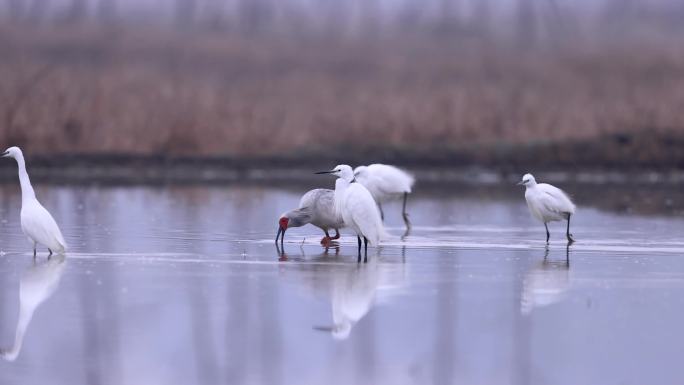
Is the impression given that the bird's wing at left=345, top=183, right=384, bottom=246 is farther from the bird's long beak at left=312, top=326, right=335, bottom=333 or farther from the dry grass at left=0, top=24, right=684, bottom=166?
the dry grass at left=0, top=24, right=684, bottom=166

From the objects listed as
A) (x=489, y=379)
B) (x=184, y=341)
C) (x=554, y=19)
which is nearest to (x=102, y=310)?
(x=184, y=341)

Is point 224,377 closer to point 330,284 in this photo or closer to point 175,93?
point 330,284

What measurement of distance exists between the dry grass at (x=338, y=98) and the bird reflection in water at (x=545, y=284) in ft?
47.2

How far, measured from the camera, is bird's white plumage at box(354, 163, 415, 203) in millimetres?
16766

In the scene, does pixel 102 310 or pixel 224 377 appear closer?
pixel 224 377

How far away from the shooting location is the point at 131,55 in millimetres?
32844

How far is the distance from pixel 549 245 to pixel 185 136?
13.8 m

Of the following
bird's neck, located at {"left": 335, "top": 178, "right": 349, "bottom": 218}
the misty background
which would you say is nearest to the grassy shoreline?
the misty background

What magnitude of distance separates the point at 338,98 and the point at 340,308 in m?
19.3

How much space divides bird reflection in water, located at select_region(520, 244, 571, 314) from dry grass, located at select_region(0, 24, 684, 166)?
47.2 ft

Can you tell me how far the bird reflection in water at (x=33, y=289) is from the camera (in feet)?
26.9

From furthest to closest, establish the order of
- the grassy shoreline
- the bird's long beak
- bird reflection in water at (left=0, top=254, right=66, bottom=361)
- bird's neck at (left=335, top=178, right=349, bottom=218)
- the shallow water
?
the grassy shoreline
bird's neck at (left=335, top=178, right=349, bottom=218)
the bird's long beak
bird reflection in water at (left=0, top=254, right=66, bottom=361)
the shallow water

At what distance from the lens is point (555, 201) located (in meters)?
14.4

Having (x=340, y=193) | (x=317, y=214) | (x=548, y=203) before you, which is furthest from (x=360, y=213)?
(x=548, y=203)
